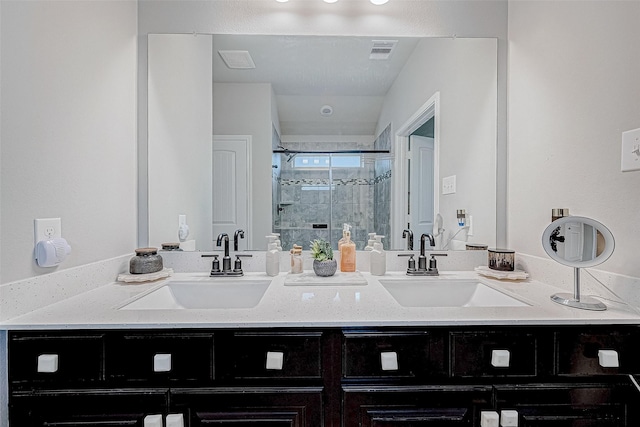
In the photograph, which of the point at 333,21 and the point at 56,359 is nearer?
the point at 56,359

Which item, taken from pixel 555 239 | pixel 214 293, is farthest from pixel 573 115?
pixel 214 293

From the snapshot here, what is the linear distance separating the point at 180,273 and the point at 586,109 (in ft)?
6.15

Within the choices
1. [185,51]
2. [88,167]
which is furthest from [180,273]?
[185,51]

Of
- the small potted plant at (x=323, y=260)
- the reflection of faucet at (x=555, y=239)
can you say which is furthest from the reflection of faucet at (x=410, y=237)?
the reflection of faucet at (x=555, y=239)

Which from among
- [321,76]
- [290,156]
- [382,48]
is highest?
[382,48]

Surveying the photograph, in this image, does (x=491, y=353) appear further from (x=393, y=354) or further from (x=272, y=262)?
(x=272, y=262)

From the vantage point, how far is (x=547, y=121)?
1.52 meters

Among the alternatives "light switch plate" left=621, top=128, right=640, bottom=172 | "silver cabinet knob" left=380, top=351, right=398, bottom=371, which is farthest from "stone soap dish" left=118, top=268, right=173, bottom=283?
"light switch plate" left=621, top=128, right=640, bottom=172

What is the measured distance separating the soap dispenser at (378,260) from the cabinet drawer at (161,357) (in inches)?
34.1

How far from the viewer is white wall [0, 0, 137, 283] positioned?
1041 millimetres

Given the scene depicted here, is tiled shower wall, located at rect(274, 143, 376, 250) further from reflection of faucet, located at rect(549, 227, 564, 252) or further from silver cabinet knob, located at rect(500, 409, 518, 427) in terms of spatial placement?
silver cabinet knob, located at rect(500, 409, 518, 427)

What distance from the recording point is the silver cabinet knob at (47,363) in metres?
1.01

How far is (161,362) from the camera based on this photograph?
40.6 inches

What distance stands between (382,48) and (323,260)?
3.69ft
